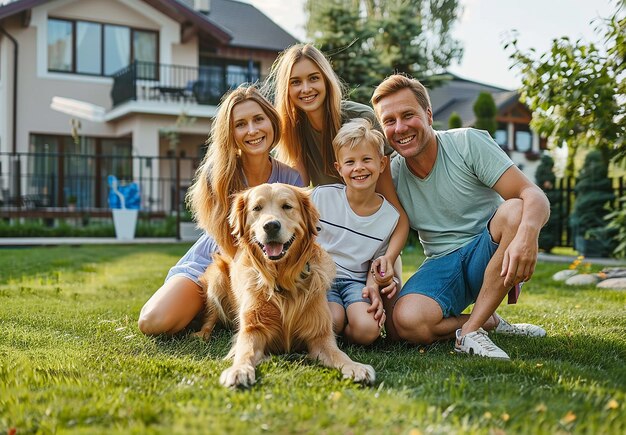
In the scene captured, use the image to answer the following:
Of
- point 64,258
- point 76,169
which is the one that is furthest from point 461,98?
point 64,258

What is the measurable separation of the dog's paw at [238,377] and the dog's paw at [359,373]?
43cm

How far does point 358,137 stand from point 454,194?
2.30ft

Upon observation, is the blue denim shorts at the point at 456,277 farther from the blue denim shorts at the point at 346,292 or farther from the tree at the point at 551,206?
the tree at the point at 551,206

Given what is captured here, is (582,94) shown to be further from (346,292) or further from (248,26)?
(248,26)

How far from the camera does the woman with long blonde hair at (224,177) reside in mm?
3914

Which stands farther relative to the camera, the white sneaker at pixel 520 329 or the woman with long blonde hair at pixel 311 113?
the woman with long blonde hair at pixel 311 113

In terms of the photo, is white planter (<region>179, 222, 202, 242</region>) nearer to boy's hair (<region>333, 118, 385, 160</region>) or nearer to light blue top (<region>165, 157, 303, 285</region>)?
light blue top (<region>165, 157, 303, 285</region>)

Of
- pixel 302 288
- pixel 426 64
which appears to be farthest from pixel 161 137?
pixel 302 288

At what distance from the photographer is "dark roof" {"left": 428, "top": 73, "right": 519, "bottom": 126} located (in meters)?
26.6

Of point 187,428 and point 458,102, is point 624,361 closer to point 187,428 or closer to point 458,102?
point 187,428

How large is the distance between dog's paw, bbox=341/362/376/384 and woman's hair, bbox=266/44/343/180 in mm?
1844

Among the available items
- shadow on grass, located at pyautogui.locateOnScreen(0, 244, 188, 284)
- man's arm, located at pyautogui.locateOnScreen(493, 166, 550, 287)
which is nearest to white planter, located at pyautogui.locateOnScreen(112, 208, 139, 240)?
shadow on grass, located at pyautogui.locateOnScreen(0, 244, 188, 284)

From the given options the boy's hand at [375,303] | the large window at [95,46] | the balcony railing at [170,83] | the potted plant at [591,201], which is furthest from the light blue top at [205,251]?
the large window at [95,46]

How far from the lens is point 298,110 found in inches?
175
